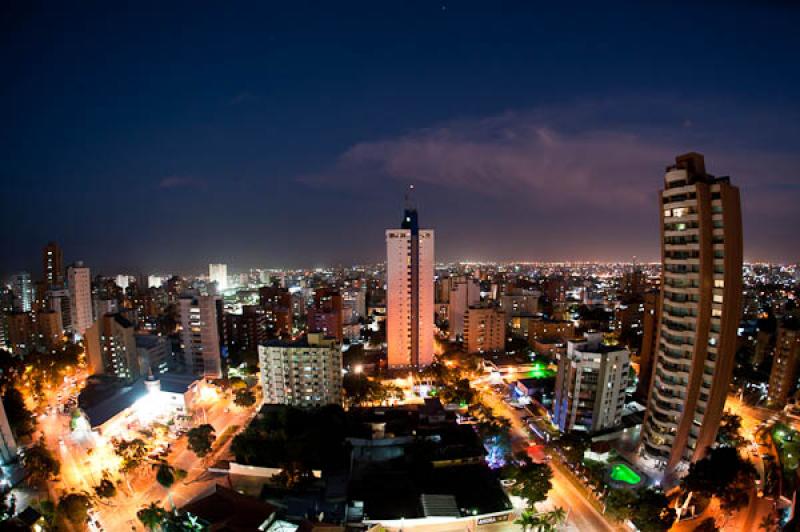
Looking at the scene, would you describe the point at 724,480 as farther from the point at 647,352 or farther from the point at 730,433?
the point at 647,352

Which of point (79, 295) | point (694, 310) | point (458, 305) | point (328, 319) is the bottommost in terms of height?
point (328, 319)

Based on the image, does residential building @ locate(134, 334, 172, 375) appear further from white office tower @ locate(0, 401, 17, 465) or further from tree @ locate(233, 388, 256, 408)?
white office tower @ locate(0, 401, 17, 465)

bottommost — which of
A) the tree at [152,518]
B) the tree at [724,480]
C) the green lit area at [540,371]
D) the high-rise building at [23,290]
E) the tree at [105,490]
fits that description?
the green lit area at [540,371]

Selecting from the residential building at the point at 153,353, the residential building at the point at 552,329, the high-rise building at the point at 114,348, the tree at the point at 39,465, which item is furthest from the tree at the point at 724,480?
the high-rise building at the point at 114,348

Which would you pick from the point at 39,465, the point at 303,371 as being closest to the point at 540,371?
the point at 303,371

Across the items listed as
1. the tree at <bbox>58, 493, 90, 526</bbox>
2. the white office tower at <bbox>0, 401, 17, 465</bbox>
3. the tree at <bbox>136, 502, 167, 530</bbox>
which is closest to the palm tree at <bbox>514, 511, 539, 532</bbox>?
the tree at <bbox>136, 502, 167, 530</bbox>

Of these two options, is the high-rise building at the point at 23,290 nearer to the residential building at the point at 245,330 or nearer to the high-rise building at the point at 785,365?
the residential building at the point at 245,330
